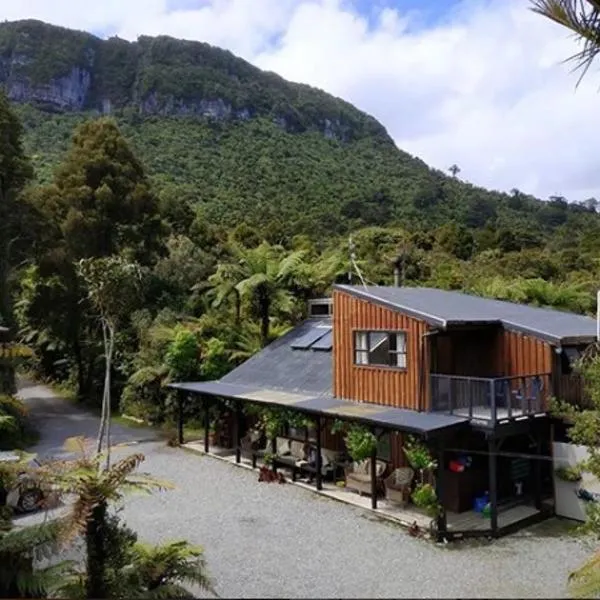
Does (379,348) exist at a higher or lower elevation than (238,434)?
higher

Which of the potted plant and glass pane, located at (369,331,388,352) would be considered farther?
glass pane, located at (369,331,388,352)

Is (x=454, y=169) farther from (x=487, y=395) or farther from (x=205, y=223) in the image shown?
(x=487, y=395)

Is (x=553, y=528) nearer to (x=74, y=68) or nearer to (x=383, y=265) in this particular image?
(x=383, y=265)

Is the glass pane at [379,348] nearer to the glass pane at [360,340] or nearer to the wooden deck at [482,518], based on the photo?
the glass pane at [360,340]

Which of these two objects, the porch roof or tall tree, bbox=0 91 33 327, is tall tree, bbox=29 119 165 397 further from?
→ the porch roof

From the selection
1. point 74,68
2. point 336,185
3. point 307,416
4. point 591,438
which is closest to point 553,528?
point 591,438

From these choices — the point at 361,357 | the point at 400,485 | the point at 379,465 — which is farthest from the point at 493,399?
the point at 361,357

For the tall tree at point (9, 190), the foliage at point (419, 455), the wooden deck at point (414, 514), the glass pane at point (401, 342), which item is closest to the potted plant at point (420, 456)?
the foliage at point (419, 455)

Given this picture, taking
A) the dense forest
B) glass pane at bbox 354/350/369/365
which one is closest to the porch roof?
glass pane at bbox 354/350/369/365
